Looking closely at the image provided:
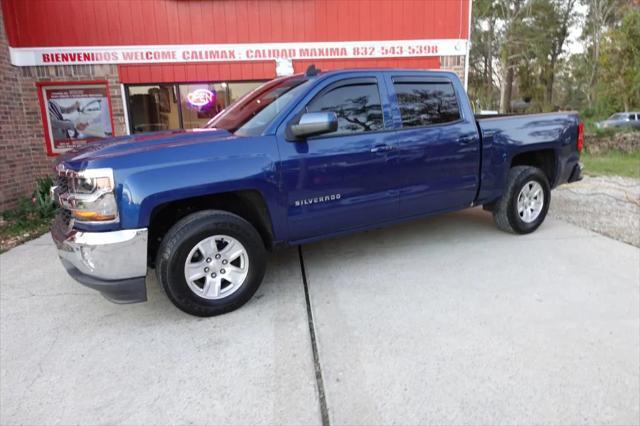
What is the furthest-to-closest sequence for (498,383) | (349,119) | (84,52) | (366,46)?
(366,46) < (84,52) < (349,119) < (498,383)

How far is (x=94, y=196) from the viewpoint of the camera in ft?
9.81

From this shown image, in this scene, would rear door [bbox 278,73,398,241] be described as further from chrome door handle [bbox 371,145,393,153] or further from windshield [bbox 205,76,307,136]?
windshield [bbox 205,76,307,136]

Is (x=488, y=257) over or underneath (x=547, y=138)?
underneath

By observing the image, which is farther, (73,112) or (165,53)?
(73,112)

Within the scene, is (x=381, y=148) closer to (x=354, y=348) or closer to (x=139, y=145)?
(x=354, y=348)

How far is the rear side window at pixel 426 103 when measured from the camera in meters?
4.24

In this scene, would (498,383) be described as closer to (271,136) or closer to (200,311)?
(200,311)

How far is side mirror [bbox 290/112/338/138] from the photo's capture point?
3422mm

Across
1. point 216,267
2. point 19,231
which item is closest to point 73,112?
point 19,231

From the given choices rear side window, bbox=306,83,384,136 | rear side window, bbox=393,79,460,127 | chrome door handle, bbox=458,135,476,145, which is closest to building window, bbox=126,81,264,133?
rear side window, bbox=393,79,460,127

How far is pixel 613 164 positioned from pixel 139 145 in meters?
11.7

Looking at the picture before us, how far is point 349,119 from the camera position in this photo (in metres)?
3.92

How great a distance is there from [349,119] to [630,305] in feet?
9.28

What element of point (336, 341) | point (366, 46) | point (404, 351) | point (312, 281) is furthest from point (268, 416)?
point (366, 46)
